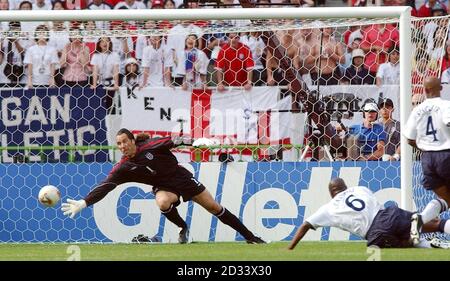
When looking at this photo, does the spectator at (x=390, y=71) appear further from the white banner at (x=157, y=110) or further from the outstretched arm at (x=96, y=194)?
the outstretched arm at (x=96, y=194)

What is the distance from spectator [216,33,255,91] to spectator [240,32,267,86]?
2.3 inches

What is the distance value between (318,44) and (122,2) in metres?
4.79

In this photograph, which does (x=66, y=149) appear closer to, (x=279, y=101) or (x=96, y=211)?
(x=96, y=211)

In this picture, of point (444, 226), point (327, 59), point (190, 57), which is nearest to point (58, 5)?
point (190, 57)

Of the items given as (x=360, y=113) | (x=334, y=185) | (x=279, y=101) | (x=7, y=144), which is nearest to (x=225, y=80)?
(x=279, y=101)

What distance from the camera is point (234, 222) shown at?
14.2 metres

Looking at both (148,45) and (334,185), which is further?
(148,45)

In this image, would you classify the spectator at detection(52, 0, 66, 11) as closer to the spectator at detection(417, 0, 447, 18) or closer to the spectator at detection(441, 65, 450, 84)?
the spectator at detection(417, 0, 447, 18)

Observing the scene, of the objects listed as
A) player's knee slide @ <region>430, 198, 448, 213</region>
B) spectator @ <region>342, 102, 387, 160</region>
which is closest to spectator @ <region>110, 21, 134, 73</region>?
spectator @ <region>342, 102, 387, 160</region>

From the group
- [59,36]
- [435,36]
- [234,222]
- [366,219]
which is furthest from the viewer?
[59,36]

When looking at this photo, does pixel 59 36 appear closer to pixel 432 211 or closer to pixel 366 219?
pixel 366 219

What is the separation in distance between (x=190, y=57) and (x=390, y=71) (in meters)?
2.79

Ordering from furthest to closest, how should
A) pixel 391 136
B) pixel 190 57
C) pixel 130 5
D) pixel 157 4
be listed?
pixel 130 5 → pixel 157 4 → pixel 190 57 → pixel 391 136

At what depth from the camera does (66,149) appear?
15336mm
